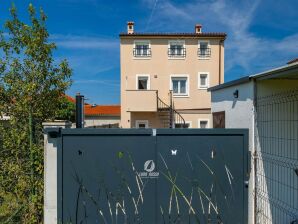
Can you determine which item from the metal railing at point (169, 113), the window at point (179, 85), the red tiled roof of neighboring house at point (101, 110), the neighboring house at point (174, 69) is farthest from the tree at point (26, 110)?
the red tiled roof of neighboring house at point (101, 110)

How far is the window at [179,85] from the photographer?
720 inches

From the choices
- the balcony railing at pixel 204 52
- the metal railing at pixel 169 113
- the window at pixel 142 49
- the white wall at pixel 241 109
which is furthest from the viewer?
the balcony railing at pixel 204 52

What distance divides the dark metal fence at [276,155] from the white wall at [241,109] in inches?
4.0

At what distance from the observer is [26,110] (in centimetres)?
485

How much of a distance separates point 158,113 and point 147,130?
1301cm

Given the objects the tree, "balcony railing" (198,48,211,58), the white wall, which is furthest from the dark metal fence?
"balcony railing" (198,48,211,58)

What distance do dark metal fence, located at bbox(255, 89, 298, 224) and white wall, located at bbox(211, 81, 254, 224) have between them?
100 millimetres

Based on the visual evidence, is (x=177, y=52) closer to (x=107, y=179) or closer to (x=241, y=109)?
(x=241, y=109)

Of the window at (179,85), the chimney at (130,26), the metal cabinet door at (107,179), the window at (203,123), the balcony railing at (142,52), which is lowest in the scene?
the metal cabinet door at (107,179)

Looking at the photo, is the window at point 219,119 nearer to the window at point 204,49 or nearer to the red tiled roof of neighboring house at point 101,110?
the window at point 204,49

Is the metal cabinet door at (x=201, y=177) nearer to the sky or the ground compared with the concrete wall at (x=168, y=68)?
nearer to the ground

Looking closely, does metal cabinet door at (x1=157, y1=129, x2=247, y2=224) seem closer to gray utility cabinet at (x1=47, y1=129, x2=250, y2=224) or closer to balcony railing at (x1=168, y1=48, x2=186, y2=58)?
gray utility cabinet at (x1=47, y1=129, x2=250, y2=224)

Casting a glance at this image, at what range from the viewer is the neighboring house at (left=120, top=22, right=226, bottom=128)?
17672mm

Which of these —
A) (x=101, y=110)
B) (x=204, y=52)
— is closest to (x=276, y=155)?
(x=204, y=52)
